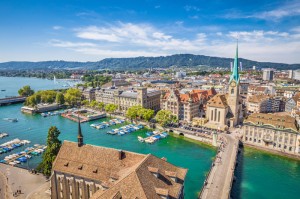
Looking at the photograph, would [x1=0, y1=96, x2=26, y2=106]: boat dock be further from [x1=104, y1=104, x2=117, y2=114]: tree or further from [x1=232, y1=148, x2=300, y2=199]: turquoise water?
[x1=232, y1=148, x2=300, y2=199]: turquoise water

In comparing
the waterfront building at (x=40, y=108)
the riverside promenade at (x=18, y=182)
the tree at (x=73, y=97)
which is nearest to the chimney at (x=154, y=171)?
the riverside promenade at (x=18, y=182)

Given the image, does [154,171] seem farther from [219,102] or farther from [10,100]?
[10,100]

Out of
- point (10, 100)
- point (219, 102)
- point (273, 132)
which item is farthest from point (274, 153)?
point (10, 100)

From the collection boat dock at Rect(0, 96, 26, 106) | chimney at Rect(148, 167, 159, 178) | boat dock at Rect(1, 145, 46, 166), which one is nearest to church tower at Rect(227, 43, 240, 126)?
chimney at Rect(148, 167, 159, 178)

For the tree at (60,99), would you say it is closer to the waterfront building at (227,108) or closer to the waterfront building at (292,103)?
the waterfront building at (227,108)

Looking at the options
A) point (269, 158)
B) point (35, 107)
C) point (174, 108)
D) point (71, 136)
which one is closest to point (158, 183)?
point (269, 158)

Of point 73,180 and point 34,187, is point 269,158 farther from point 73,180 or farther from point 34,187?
point 34,187
